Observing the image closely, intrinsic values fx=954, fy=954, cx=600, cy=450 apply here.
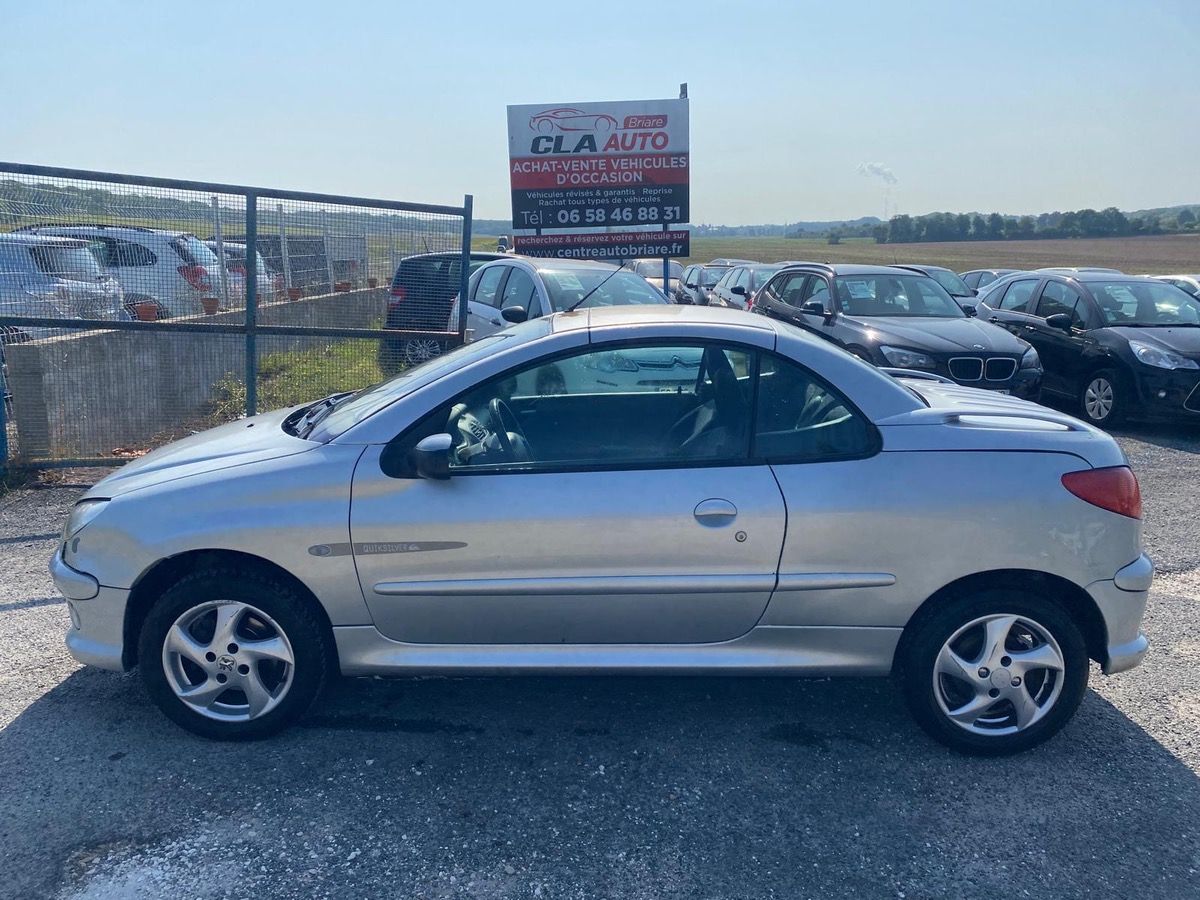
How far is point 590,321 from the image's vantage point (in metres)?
3.94

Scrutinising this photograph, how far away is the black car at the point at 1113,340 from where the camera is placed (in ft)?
31.8

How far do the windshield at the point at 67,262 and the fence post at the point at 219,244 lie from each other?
868 mm

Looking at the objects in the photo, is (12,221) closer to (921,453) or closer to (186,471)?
(186,471)

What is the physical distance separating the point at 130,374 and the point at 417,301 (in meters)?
2.36

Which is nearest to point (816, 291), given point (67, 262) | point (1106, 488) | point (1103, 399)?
point (1103, 399)

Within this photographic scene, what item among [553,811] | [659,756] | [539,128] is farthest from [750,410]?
[539,128]

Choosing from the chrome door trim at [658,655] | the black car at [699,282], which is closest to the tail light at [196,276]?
the chrome door trim at [658,655]

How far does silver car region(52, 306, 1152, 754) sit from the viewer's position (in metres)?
3.51

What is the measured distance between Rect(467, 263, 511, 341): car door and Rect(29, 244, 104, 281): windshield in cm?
A: 385

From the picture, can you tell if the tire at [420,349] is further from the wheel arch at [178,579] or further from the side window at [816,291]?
the side window at [816,291]

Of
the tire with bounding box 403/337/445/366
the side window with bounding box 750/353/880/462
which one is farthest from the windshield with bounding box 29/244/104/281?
the side window with bounding box 750/353/880/462

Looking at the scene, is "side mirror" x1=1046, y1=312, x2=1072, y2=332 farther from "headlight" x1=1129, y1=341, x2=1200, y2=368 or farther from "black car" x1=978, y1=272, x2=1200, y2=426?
"headlight" x1=1129, y1=341, x2=1200, y2=368

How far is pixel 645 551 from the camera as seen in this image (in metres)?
3.50

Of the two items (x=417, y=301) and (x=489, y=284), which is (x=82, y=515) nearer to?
(x=417, y=301)
